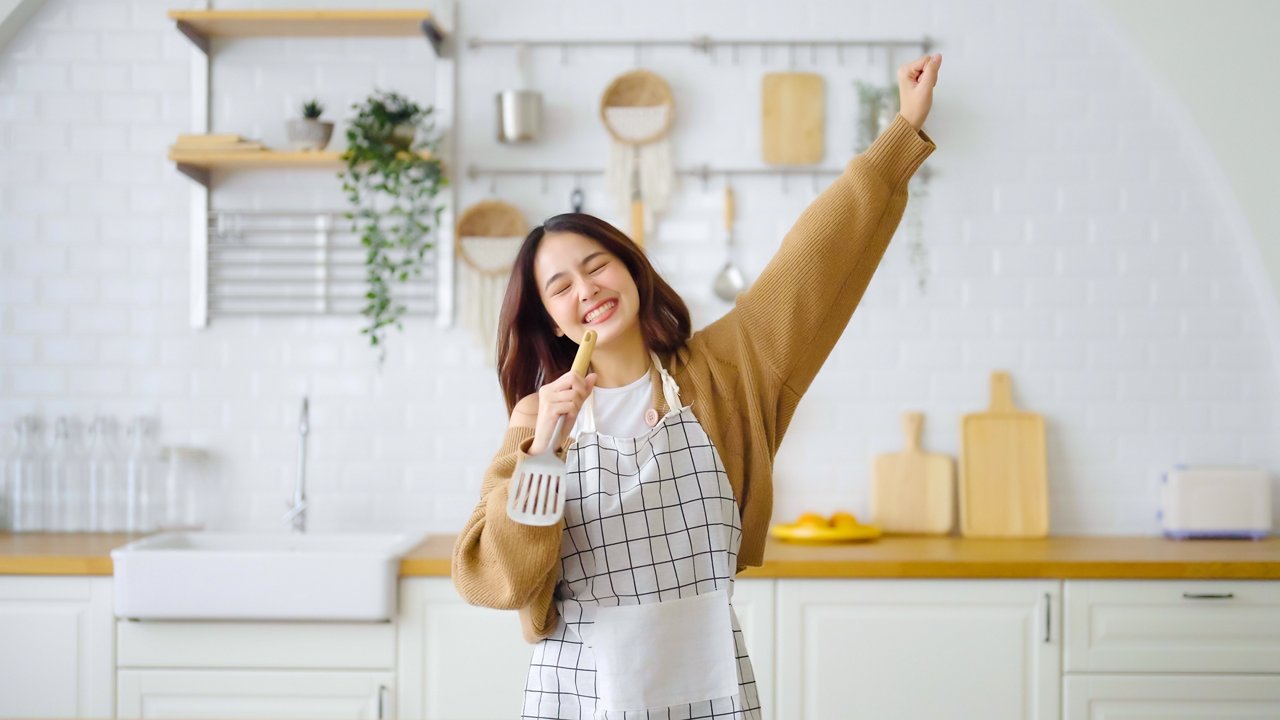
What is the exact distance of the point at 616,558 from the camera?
1454mm

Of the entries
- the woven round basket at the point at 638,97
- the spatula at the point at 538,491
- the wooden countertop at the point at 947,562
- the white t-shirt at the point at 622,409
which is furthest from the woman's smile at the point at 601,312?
the woven round basket at the point at 638,97

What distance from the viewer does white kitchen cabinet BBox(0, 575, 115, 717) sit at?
8.79ft

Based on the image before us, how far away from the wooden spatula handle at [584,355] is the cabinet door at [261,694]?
1.57 metres

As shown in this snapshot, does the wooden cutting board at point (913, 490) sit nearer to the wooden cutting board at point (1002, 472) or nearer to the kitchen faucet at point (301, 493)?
the wooden cutting board at point (1002, 472)

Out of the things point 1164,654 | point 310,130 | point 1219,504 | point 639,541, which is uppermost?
point 310,130

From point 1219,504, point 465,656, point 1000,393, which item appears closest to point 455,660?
point 465,656

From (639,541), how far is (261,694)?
1562 mm

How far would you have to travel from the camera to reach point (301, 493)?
3098 millimetres

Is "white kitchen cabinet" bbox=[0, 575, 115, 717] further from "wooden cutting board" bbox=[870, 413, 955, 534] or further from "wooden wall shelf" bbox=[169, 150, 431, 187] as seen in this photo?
"wooden cutting board" bbox=[870, 413, 955, 534]

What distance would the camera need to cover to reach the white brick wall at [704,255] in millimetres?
3186

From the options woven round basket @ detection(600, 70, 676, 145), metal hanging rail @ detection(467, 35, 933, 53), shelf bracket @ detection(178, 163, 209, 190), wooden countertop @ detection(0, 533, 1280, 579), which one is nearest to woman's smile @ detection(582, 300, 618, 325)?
wooden countertop @ detection(0, 533, 1280, 579)

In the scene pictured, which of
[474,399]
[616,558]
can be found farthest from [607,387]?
[474,399]

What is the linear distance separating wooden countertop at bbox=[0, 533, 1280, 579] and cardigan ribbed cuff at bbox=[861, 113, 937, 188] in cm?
129

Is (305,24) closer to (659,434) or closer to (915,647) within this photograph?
(659,434)
